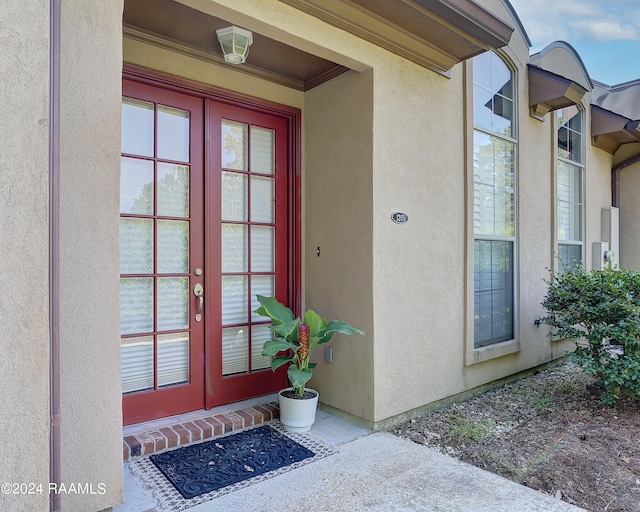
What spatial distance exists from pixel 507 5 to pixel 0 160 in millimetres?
5427

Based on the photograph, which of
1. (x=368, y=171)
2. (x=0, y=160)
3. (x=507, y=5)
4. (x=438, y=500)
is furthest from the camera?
(x=507, y=5)

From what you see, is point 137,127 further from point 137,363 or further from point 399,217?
point 399,217

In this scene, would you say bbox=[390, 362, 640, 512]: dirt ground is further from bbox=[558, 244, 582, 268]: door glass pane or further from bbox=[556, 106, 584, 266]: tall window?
bbox=[556, 106, 584, 266]: tall window

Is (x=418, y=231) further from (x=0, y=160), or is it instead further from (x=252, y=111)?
(x=0, y=160)

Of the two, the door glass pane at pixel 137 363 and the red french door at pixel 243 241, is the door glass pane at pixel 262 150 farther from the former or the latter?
the door glass pane at pixel 137 363

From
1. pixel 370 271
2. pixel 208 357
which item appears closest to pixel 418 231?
pixel 370 271

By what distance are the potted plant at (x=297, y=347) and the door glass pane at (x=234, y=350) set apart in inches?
19.9

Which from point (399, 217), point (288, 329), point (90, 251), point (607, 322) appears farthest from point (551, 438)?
point (90, 251)

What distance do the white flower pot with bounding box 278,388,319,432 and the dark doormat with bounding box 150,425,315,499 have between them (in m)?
0.11

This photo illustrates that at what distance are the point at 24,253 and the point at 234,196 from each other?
2.34 meters

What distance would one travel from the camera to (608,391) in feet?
14.0

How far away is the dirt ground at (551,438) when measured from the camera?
2830 millimetres

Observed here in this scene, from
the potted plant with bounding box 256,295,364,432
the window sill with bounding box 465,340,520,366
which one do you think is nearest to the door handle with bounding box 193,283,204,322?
the potted plant with bounding box 256,295,364,432

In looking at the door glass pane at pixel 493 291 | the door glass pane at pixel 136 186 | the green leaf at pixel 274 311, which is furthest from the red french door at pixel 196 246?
the door glass pane at pixel 493 291
